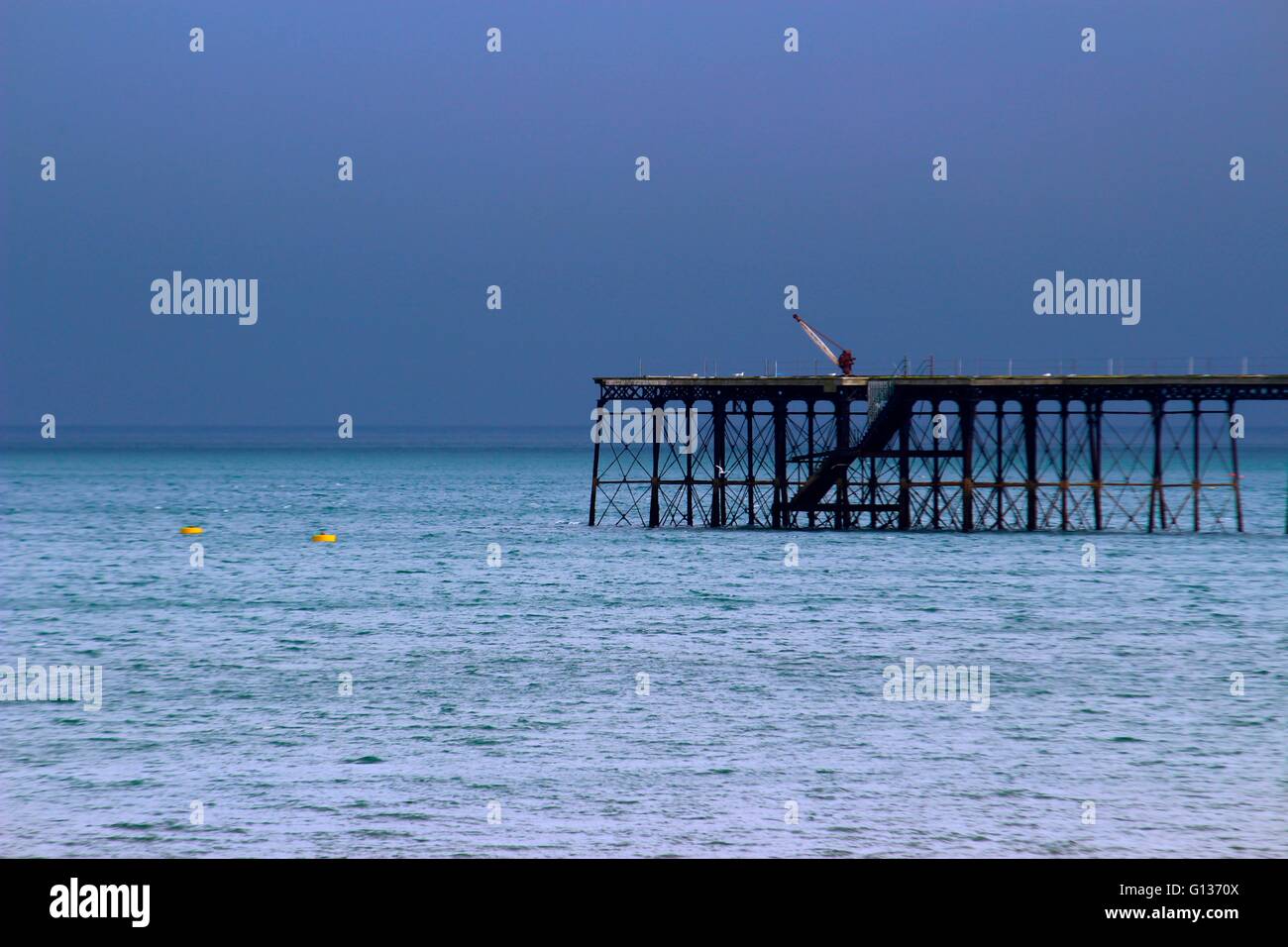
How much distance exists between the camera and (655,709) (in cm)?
3247

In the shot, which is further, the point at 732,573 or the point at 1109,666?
the point at 732,573

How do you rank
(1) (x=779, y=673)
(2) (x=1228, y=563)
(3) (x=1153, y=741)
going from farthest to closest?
(2) (x=1228, y=563)
(1) (x=779, y=673)
(3) (x=1153, y=741)

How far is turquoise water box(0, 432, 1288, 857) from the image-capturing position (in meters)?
22.5

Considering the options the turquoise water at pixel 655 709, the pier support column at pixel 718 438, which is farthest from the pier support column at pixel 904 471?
the pier support column at pixel 718 438

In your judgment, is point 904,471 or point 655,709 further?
Answer: point 904,471

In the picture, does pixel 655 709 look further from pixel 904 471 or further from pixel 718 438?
pixel 718 438

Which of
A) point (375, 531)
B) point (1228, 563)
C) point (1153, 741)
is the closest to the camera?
point (1153, 741)

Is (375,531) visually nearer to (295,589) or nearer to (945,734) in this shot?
(295,589)

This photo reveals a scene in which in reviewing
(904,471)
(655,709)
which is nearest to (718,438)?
(904,471)

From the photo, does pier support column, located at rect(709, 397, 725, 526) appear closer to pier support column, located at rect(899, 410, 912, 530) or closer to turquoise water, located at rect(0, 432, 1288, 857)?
turquoise water, located at rect(0, 432, 1288, 857)

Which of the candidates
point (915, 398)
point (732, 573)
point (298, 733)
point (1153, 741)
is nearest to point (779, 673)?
point (1153, 741)
